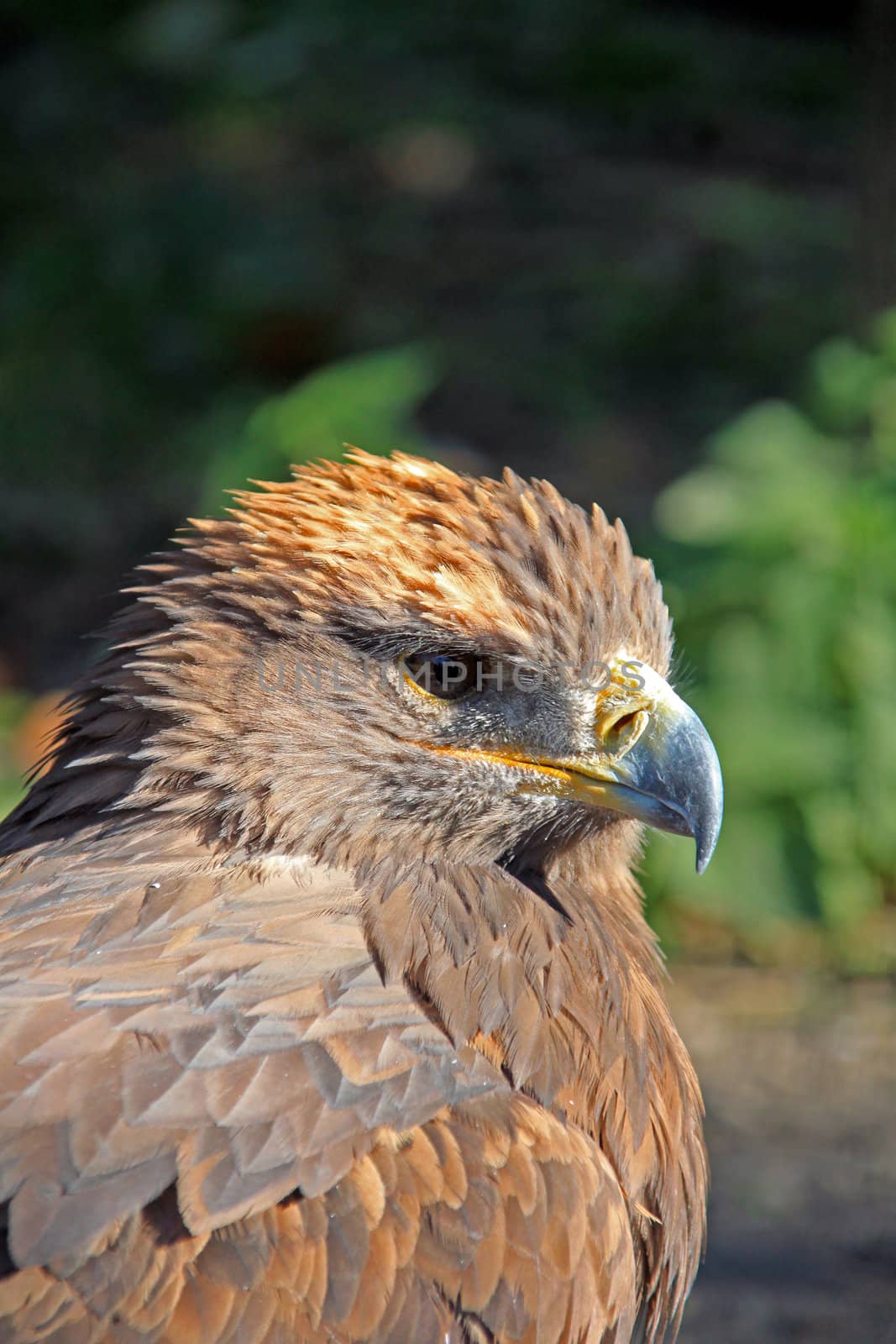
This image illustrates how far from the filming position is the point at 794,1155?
16.8 feet

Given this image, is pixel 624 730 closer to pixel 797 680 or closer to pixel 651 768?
pixel 651 768

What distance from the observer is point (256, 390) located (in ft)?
31.7

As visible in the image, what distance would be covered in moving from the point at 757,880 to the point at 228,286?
20.3 ft

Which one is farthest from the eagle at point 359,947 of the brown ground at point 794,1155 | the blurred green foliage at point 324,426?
the blurred green foliage at point 324,426

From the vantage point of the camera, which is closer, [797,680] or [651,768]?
[651,768]

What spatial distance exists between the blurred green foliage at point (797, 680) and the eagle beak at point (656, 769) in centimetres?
255

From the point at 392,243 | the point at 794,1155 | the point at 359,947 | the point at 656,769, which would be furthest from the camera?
the point at 392,243

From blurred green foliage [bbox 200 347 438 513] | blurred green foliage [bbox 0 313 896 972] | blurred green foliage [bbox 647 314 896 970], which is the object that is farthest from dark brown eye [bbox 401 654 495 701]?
blurred green foliage [bbox 200 347 438 513]

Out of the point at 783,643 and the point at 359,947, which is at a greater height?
the point at 783,643

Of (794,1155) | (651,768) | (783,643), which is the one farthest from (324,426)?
(651,768)

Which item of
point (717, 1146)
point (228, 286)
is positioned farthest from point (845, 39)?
point (717, 1146)

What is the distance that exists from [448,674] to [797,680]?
2.95 m

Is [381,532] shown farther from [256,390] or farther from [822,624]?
[256,390]

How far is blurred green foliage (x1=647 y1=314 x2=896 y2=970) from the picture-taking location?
549 centimetres
